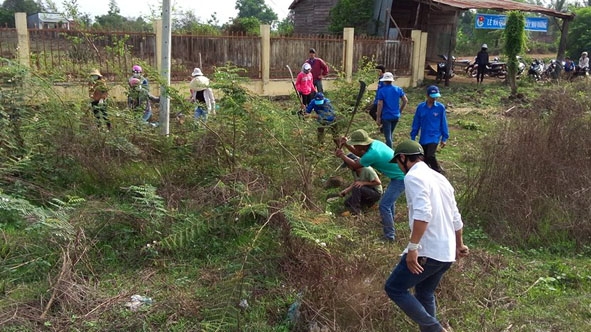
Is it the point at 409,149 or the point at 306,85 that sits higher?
the point at 306,85

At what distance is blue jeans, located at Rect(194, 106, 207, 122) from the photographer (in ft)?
19.5

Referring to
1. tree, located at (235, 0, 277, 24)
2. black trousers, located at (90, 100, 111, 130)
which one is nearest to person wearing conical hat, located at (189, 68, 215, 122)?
black trousers, located at (90, 100, 111, 130)

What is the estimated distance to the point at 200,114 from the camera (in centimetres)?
609

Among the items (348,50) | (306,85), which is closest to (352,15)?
(348,50)

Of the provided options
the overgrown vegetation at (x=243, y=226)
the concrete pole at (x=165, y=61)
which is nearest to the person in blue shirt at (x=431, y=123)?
the overgrown vegetation at (x=243, y=226)

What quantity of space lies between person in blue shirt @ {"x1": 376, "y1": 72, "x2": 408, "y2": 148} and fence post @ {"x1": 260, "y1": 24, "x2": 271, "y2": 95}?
21.5ft

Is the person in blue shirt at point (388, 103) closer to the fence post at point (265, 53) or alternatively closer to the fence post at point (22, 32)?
the fence post at point (265, 53)

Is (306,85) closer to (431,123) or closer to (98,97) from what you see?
(431,123)

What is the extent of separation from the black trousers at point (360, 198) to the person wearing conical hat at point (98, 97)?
10.2 feet

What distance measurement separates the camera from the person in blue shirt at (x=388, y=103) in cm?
780

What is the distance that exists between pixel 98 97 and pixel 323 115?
3.01 m

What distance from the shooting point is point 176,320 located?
11.8ft

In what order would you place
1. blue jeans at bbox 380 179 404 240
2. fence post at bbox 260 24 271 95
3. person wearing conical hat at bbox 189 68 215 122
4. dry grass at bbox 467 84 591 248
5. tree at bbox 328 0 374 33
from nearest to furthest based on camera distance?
blue jeans at bbox 380 179 404 240
dry grass at bbox 467 84 591 248
person wearing conical hat at bbox 189 68 215 122
fence post at bbox 260 24 271 95
tree at bbox 328 0 374 33

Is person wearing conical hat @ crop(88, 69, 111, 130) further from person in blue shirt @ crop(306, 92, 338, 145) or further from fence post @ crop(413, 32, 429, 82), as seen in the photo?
fence post @ crop(413, 32, 429, 82)
